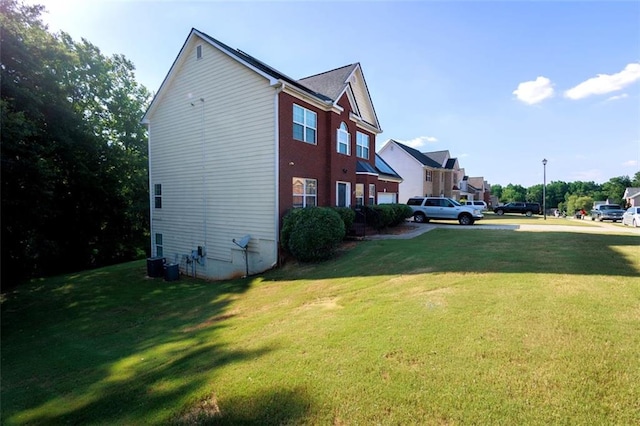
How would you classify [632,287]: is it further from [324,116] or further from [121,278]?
[121,278]

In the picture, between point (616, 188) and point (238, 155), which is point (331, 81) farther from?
point (616, 188)

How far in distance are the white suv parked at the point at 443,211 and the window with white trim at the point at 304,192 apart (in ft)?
33.3

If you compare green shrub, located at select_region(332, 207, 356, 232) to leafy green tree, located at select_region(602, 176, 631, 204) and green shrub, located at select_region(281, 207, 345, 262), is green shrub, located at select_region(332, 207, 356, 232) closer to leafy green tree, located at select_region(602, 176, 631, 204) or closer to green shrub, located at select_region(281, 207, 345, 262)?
green shrub, located at select_region(281, 207, 345, 262)

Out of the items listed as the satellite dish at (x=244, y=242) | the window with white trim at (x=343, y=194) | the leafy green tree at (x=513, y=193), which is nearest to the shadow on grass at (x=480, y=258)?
the satellite dish at (x=244, y=242)

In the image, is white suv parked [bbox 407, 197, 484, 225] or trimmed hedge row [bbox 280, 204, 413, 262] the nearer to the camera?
trimmed hedge row [bbox 280, 204, 413, 262]

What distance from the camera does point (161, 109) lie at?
56.2 ft

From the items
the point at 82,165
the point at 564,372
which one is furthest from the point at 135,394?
the point at 82,165

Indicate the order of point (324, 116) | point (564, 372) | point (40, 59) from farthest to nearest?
point (324, 116) → point (40, 59) → point (564, 372)

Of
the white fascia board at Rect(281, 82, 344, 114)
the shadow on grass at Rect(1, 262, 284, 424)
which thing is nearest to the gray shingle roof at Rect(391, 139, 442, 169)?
the white fascia board at Rect(281, 82, 344, 114)

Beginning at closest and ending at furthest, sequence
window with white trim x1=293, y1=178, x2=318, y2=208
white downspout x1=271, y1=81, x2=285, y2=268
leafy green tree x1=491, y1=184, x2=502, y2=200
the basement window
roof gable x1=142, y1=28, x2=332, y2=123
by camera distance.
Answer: white downspout x1=271, y1=81, x2=285, y2=268 < roof gable x1=142, y1=28, x2=332, y2=123 < window with white trim x1=293, y1=178, x2=318, y2=208 < the basement window < leafy green tree x1=491, y1=184, x2=502, y2=200

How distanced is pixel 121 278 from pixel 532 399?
16.9 m

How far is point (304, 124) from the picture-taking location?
1448cm

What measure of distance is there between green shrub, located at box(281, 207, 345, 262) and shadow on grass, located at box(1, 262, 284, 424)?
90.1 inches

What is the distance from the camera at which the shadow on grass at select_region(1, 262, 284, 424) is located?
4.04 meters
